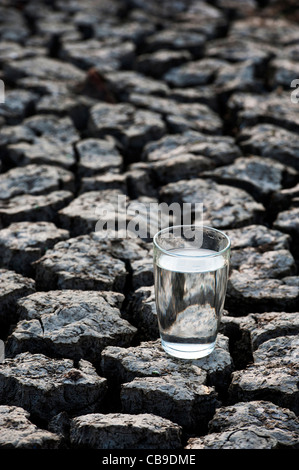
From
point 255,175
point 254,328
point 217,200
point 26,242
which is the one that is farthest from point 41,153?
point 254,328

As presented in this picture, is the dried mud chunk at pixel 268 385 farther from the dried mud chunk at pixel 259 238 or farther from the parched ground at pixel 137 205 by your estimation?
the dried mud chunk at pixel 259 238

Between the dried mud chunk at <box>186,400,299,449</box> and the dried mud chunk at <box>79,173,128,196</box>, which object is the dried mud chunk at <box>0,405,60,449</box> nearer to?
the dried mud chunk at <box>186,400,299,449</box>

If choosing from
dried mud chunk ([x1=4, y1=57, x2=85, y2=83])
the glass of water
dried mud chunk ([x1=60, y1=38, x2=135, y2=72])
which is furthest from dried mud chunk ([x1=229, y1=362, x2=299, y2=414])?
dried mud chunk ([x1=60, y1=38, x2=135, y2=72])

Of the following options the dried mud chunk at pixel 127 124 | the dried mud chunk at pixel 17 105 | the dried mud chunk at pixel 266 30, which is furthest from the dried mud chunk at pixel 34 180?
the dried mud chunk at pixel 266 30

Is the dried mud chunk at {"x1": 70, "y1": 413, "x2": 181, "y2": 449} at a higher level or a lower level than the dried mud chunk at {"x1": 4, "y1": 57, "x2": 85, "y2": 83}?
lower

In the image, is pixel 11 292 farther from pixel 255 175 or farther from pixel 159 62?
pixel 159 62

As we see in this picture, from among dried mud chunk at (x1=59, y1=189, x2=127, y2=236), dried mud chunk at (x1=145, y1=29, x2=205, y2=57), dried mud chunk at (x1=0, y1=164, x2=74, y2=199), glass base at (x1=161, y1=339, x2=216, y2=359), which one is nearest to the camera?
glass base at (x1=161, y1=339, x2=216, y2=359)

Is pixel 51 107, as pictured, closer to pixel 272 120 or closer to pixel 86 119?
pixel 86 119
